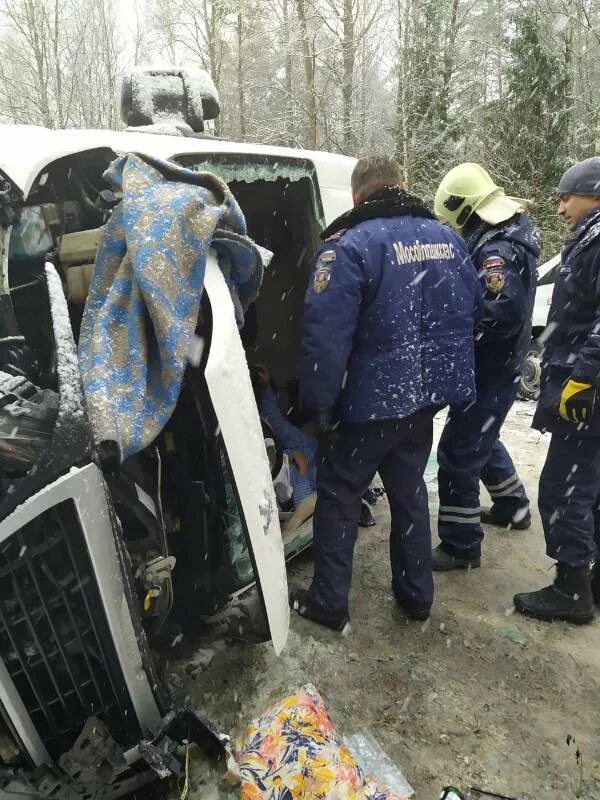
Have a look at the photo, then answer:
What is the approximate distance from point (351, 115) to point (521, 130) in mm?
4528

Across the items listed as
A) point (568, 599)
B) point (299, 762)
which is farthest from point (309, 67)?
point (299, 762)

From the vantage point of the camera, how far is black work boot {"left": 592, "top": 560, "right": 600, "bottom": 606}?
9.00ft

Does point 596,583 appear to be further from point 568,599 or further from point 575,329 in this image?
point 575,329

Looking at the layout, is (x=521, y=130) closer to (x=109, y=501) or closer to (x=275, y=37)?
(x=275, y=37)

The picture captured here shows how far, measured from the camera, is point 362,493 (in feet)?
8.61

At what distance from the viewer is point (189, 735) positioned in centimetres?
179

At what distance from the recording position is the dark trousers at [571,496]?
99.1 inches

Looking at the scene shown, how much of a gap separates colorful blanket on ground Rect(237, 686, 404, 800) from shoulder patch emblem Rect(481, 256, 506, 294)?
2086 mm

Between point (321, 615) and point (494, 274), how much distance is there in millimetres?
1864

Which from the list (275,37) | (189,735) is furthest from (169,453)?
(275,37)

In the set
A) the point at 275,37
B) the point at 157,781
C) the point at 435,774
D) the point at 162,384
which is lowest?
the point at 435,774

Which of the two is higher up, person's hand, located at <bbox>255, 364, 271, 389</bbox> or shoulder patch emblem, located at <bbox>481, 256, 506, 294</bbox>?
shoulder patch emblem, located at <bbox>481, 256, 506, 294</bbox>

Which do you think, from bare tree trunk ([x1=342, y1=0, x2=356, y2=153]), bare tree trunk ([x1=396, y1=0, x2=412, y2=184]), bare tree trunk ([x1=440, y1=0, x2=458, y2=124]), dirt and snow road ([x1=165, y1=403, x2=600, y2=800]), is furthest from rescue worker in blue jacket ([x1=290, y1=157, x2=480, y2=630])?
bare tree trunk ([x1=440, y1=0, x2=458, y2=124])

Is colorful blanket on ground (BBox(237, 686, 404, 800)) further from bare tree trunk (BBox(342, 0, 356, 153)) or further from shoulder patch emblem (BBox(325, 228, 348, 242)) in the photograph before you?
bare tree trunk (BBox(342, 0, 356, 153))
